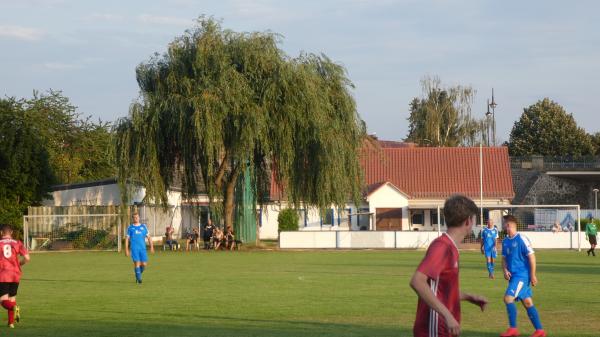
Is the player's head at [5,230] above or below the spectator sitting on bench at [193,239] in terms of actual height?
above

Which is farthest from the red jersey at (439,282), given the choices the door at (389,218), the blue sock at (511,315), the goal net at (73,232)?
the door at (389,218)

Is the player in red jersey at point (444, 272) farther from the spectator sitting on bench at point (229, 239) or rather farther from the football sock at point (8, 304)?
the spectator sitting on bench at point (229, 239)

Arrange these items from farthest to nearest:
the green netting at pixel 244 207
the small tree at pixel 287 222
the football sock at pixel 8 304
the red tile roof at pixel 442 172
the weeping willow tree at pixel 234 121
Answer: the red tile roof at pixel 442 172 → the small tree at pixel 287 222 → the green netting at pixel 244 207 → the weeping willow tree at pixel 234 121 → the football sock at pixel 8 304

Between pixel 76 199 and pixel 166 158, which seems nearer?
pixel 166 158

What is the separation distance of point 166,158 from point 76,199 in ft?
40.5

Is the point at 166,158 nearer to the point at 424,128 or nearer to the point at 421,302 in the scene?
the point at 421,302

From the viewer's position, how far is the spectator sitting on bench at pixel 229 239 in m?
49.0

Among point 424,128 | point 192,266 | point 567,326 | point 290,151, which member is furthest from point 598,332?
point 424,128

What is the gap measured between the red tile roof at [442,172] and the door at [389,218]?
13.8ft

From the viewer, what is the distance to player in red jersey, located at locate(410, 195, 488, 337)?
656 centimetres

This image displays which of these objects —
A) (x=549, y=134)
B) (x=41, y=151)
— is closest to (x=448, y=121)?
(x=549, y=134)

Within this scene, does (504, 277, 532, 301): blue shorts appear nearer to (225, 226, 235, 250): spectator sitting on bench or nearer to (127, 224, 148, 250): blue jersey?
(127, 224, 148, 250): blue jersey

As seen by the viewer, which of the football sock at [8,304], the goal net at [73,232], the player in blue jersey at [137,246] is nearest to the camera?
the football sock at [8,304]

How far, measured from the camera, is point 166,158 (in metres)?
47.5
